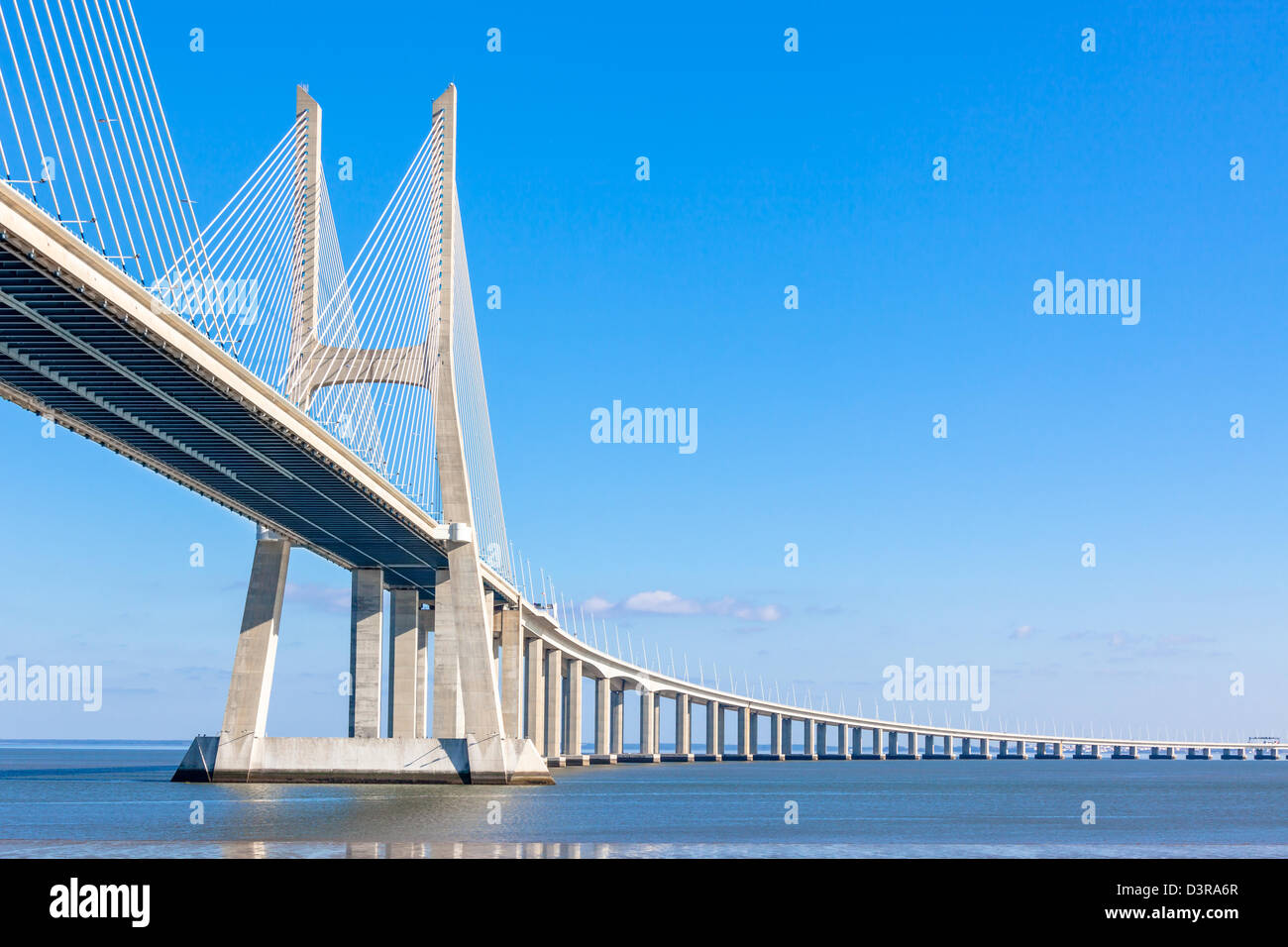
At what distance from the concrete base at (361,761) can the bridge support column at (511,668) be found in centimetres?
2158

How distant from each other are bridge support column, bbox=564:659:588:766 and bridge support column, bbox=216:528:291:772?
188 feet

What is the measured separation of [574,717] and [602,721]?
14595 millimetres

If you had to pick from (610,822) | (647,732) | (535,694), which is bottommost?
(610,822)

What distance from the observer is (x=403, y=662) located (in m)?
80.2

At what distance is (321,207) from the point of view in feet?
200

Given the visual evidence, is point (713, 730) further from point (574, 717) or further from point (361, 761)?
point (361, 761)

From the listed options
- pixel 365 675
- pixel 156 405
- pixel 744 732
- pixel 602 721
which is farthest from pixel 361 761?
pixel 744 732

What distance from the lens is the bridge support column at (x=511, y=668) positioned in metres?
88.6

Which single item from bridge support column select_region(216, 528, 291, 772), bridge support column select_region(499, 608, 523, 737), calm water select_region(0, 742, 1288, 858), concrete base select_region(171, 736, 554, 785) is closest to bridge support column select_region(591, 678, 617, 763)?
bridge support column select_region(499, 608, 523, 737)

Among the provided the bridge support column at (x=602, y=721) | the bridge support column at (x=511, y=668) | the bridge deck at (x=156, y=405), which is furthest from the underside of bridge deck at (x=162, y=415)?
the bridge support column at (x=602, y=721)
